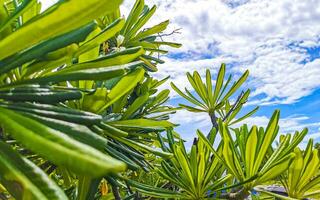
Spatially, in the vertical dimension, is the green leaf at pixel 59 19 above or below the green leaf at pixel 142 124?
above

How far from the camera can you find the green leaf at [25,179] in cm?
34

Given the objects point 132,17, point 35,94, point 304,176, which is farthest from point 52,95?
point 132,17

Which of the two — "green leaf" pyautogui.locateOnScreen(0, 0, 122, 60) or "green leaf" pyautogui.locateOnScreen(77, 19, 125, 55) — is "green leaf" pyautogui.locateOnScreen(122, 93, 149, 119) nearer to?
"green leaf" pyautogui.locateOnScreen(77, 19, 125, 55)

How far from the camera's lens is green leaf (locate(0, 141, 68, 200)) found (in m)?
0.34

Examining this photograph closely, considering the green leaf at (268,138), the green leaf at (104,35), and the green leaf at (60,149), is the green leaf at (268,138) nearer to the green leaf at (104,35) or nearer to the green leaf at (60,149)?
the green leaf at (104,35)

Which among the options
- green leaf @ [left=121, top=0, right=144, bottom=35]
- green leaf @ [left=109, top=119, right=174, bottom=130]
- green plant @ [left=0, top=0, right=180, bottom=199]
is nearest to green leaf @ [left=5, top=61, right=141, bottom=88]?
green plant @ [left=0, top=0, right=180, bottom=199]

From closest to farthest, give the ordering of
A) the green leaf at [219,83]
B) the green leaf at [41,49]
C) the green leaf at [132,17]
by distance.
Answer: the green leaf at [41,49] < the green leaf at [132,17] < the green leaf at [219,83]

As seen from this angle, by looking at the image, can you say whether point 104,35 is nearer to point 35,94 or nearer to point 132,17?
point 35,94

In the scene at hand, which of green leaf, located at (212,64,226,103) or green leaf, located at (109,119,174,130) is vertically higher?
green leaf, located at (212,64,226,103)

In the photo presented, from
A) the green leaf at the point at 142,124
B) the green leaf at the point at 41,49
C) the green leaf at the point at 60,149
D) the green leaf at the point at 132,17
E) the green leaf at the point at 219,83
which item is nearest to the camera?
the green leaf at the point at 60,149

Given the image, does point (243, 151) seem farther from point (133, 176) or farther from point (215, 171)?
point (133, 176)

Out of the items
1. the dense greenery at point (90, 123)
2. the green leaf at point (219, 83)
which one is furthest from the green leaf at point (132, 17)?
the green leaf at point (219, 83)

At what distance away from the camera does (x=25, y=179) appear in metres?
0.35

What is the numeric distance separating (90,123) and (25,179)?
0.13 metres
